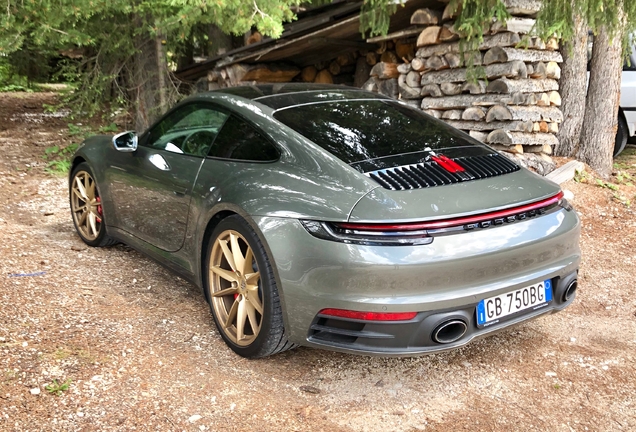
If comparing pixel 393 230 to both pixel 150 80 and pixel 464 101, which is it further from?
pixel 150 80

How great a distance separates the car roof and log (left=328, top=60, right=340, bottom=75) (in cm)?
583

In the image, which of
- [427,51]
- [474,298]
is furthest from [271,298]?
[427,51]

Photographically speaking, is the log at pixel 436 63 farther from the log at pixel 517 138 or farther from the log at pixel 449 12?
the log at pixel 517 138

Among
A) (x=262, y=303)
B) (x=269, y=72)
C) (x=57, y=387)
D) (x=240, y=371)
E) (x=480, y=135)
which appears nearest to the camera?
(x=57, y=387)

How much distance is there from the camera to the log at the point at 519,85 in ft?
21.4

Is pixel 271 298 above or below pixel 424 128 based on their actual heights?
below

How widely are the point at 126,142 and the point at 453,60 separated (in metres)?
4.16

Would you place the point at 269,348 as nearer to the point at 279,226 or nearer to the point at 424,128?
the point at 279,226

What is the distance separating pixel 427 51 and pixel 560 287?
4.84 meters

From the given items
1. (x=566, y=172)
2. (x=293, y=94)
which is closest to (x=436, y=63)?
(x=566, y=172)

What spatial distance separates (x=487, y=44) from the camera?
21.8 ft

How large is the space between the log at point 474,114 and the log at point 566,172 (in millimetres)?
1023

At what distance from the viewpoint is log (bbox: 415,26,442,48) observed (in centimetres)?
709

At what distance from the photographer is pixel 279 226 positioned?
2898mm
